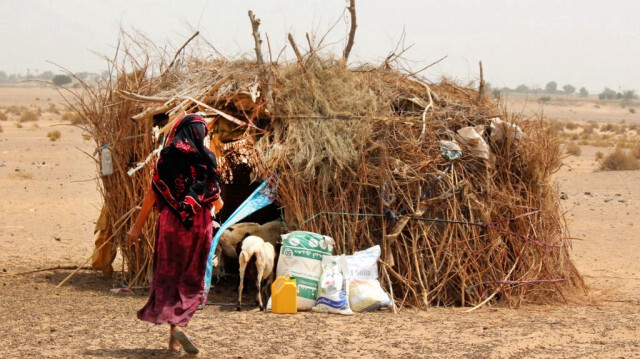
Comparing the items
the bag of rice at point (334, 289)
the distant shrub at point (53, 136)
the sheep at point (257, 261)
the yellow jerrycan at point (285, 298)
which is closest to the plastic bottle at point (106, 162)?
the sheep at point (257, 261)

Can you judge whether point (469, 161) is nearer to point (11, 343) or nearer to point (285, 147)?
point (285, 147)

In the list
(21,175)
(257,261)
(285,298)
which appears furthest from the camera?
(21,175)

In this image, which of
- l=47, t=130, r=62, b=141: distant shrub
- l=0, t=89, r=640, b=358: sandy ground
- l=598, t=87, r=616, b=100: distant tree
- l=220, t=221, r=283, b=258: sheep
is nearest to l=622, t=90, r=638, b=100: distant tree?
l=598, t=87, r=616, b=100: distant tree

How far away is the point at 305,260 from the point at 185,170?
6.37 feet

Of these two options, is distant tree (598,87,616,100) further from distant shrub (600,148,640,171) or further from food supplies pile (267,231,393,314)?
food supplies pile (267,231,393,314)

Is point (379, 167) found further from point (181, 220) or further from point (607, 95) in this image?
point (607, 95)

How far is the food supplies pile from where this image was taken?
7.12m

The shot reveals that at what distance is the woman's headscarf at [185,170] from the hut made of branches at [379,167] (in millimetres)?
2036

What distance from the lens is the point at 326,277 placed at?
281 inches

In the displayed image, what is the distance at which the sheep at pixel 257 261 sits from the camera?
717cm

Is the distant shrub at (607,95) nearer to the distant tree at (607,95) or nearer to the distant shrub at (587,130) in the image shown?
the distant tree at (607,95)

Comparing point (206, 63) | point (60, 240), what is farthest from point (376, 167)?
point (60, 240)

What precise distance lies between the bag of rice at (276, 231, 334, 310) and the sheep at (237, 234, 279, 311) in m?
0.13

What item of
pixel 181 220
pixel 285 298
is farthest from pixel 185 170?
pixel 285 298
